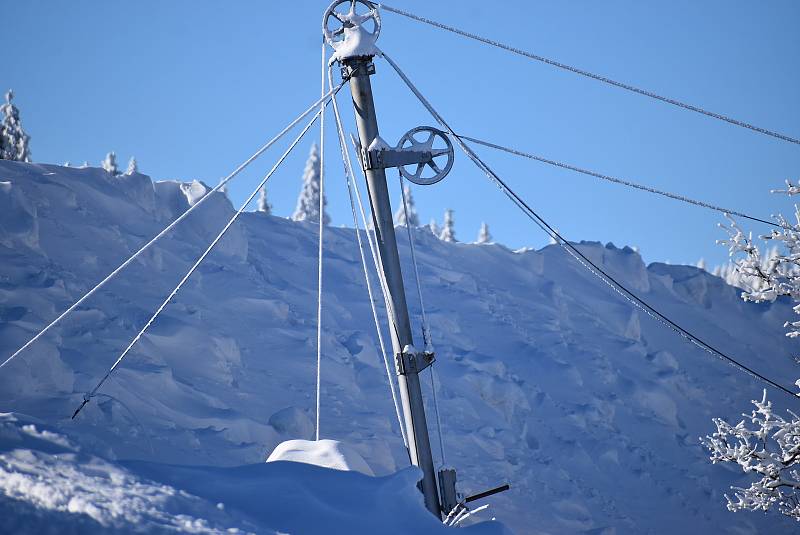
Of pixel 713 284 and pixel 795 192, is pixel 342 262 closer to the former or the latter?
pixel 713 284

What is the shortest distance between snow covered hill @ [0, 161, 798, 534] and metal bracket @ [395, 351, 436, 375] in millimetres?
8173

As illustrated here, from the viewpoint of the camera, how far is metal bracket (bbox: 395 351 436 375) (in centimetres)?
862

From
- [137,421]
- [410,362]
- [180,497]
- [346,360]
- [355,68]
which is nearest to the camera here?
[180,497]

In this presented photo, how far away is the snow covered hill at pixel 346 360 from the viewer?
21359mm

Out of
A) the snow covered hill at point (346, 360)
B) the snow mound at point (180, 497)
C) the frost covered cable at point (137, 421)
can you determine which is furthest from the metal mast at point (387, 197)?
the frost covered cable at point (137, 421)

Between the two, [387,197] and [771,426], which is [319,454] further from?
[771,426]

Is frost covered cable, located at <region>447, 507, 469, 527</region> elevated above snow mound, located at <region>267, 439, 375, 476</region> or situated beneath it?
situated beneath

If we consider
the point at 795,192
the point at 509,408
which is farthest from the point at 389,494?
the point at 509,408

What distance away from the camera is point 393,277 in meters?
8.80

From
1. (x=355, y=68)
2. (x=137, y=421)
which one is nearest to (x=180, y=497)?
(x=355, y=68)

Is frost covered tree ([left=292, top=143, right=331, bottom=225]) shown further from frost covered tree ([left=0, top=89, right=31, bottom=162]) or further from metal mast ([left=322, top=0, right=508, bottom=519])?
metal mast ([left=322, top=0, right=508, bottom=519])

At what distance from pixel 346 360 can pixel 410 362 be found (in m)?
19.9

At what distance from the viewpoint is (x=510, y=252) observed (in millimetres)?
43156

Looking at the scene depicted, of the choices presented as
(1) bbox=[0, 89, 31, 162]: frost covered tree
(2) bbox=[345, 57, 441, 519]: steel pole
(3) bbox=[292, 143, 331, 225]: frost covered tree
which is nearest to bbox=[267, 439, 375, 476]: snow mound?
(2) bbox=[345, 57, 441, 519]: steel pole
